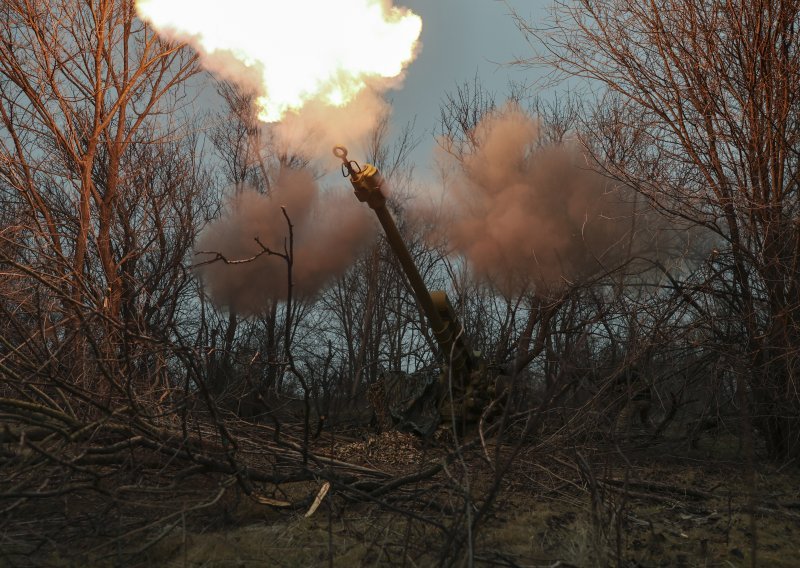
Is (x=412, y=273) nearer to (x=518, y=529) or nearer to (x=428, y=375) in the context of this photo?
(x=428, y=375)

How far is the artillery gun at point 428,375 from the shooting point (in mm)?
8320

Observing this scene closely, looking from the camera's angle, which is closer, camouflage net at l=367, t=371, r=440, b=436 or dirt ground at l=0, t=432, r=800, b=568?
dirt ground at l=0, t=432, r=800, b=568

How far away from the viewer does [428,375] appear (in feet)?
35.8

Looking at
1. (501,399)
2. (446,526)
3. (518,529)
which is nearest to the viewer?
(446,526)

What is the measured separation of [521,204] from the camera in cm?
1339

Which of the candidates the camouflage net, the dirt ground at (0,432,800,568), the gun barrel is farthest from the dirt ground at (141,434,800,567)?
the camouflage net

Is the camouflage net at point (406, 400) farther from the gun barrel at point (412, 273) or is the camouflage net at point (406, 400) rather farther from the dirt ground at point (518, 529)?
the dirt ground at point (518, 529)

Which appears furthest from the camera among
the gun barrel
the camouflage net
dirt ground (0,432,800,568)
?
the camouflage net

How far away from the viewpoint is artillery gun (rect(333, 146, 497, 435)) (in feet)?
27.3

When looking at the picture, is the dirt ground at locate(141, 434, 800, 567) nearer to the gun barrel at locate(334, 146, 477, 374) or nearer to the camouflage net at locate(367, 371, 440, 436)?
the gun barrel at locate(334, 146, 477, 374)

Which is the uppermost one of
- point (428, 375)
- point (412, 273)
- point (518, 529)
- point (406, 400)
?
point (412, 273)

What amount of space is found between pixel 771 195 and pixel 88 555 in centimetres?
699

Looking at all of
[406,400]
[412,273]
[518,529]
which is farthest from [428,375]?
[518,529]

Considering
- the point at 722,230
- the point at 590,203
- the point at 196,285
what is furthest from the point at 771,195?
the point at 196,285
